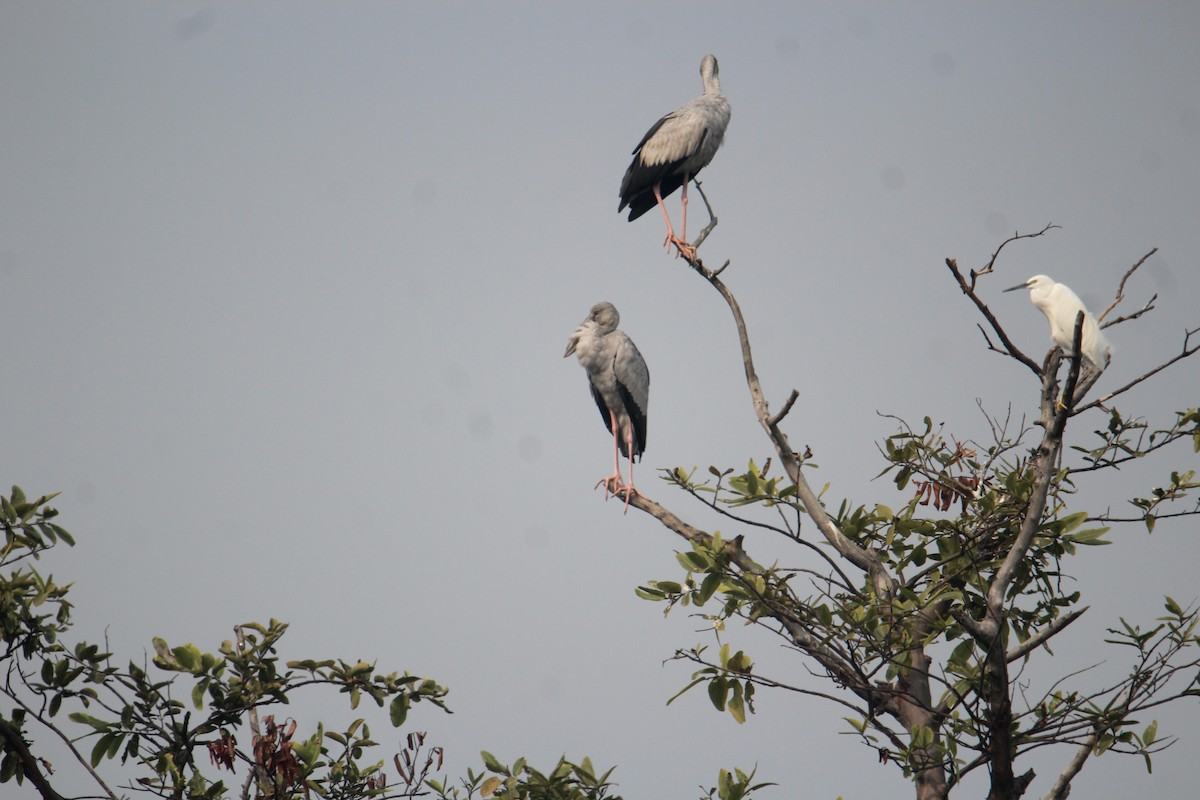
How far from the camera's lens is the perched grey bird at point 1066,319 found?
5.71 metres

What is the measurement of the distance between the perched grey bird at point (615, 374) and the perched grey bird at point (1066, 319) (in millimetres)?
3490

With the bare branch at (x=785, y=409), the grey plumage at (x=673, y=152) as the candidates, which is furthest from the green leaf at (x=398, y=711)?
the grey plumage at (x=673, y=152)

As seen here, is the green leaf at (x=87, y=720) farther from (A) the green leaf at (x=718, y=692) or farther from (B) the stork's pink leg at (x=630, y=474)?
(B) the stork's pink leg at (x=630, y=474)

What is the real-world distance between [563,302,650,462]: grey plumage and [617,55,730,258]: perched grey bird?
1.13 metres

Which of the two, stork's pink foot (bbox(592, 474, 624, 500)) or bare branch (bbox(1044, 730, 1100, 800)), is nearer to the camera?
bare branch (bbox(1044, 730, 1100, 800))

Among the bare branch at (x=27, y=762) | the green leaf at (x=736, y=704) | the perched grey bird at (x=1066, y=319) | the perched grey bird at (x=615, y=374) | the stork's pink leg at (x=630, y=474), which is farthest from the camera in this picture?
the perched grey bird at (x=615, y=374)

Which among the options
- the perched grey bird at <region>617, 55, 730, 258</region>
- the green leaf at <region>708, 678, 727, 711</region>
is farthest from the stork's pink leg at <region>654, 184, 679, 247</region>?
the green leaf at <region>708, 678, 727, 711</region>

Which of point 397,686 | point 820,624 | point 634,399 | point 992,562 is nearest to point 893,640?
point 820,624

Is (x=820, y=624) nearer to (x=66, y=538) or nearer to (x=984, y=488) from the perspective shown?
(x=984, y=488)

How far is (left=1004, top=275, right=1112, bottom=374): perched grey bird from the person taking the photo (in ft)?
18.7

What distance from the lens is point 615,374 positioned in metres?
9.89

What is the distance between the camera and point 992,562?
5402 mm

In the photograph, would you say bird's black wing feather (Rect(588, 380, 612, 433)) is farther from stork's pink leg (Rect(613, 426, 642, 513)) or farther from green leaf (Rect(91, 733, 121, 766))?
green leaf (Rect(91, 733, 121, 766))

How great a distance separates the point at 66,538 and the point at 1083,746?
489 cm
